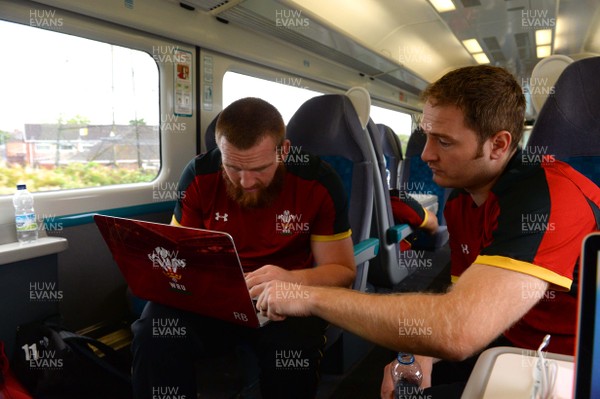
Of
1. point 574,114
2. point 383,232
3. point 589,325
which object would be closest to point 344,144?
point 383,232

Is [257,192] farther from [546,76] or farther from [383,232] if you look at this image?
[546,76]

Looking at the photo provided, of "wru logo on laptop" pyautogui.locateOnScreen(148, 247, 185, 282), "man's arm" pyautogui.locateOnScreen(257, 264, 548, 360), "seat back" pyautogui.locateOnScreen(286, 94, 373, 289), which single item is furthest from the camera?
"seat back" pyautogui.locateOnScreen(286, 94, 373, 289)

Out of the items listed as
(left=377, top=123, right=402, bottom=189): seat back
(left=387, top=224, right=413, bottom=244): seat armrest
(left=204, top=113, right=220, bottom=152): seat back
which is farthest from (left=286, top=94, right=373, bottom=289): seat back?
(left=377, top=123, right=402, bottom=189): seat back

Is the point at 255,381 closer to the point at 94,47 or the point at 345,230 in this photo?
the point at 345,230

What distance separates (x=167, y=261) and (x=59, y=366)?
3.52 ft

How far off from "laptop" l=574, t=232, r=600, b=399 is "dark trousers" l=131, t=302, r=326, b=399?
1182 millimetres

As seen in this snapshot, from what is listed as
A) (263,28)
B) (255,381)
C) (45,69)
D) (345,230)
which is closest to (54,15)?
(45,69)

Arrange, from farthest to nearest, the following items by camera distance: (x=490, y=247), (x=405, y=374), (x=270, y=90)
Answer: (x=270, y=90) < (x=405, y=374) < (x=490, y=247)

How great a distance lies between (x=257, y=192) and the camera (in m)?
1.92

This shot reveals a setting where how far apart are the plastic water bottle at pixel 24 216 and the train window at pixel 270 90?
5.51ft

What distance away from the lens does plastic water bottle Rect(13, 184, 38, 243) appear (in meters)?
2.14

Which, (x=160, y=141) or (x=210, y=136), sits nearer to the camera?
(x=160, y=141)

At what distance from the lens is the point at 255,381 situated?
2484 mm

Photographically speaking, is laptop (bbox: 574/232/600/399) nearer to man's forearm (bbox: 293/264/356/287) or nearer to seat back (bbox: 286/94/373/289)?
man's forearm (bbox: 293/264/356/287)
